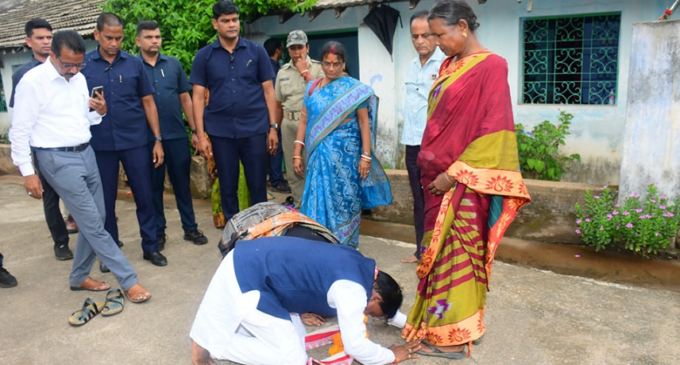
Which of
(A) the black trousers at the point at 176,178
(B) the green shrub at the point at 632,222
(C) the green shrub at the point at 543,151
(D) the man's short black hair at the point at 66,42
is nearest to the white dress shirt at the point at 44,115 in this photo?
(D) the man's short black hair at the point at 66,42

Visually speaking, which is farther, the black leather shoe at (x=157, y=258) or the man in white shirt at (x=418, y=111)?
the black leather shoe at (x=157, y=258)

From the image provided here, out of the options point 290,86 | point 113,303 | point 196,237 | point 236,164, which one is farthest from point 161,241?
point 290,86

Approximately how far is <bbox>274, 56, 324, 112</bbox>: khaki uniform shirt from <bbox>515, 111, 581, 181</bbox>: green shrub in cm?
223

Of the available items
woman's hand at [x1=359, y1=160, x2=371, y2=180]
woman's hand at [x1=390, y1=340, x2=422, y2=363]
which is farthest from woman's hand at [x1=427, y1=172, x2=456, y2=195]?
woman's hand at [x1=359, y1=160, x2=371, y2=180]

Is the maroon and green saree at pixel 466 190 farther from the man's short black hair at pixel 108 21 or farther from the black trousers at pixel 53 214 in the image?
the black trousers at pixel 53 214

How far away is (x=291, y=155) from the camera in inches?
227

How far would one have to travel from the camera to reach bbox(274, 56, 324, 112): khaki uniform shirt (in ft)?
19.2

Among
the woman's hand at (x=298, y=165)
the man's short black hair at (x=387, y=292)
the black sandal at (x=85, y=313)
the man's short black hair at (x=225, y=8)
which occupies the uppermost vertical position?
the man's short black hair at (x=225, y=8)

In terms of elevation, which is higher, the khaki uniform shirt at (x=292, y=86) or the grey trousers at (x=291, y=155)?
the khaki uniform shirt at (x=292, y=86)

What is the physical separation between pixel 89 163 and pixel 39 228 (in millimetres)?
2628

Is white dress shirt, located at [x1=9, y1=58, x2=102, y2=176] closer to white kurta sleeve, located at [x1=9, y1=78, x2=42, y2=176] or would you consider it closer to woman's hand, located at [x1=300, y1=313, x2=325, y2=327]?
white kurta sleeve, located at [x1=9, y1=78, x2=42, y2=176]

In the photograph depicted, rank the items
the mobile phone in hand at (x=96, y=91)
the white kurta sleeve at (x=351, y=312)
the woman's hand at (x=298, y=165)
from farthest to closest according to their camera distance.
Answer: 1. the woman's hand at (x=298, y=165)
2. the mobile phone in hand at (x=96, y=91)
3. the white kurta sleeve at (x=351, y=312)

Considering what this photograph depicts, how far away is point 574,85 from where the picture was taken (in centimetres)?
636

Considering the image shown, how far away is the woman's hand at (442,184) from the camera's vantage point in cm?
296
